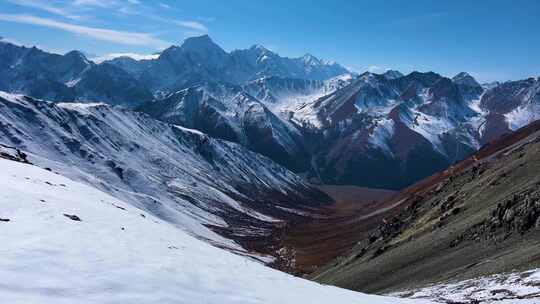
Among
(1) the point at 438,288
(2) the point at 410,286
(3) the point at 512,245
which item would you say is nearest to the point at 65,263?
(1) the point at 438,288

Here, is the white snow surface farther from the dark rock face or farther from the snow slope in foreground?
the snow slope in foreground

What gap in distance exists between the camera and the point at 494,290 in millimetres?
31938

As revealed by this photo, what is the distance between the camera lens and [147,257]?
26.8 meters

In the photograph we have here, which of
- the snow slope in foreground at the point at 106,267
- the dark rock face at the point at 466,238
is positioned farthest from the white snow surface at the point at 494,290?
the snow slope in foreground at the point at 106,267

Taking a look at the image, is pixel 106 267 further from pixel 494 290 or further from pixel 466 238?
pixel 466 238

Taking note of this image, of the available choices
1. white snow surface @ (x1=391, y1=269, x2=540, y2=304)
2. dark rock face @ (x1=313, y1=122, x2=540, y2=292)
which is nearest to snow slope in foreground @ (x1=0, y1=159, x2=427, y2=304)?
white snow surface @ (x1=391, y1=269, x2=540, y2=304)

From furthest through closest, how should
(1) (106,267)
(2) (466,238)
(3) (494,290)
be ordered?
(2) (466,238) < (3) (494,290) < (1) (106,267)

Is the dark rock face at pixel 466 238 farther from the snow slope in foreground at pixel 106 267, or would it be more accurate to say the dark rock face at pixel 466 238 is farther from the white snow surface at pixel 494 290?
the snow slope in foreground at pixel 106 267

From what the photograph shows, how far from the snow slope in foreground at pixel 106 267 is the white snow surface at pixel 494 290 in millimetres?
4892

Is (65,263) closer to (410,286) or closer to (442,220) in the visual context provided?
(410,286)

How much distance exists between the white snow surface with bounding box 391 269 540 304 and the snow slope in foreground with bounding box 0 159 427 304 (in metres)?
4.89

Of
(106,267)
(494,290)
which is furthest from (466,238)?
(106,267)

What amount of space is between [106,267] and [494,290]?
76.8ft

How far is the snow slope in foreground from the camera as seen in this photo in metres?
19.2
